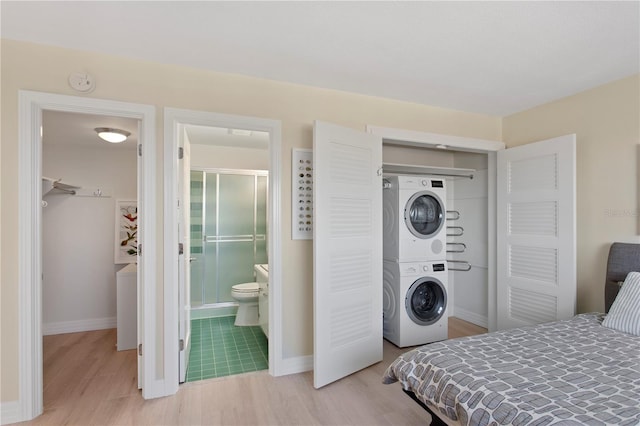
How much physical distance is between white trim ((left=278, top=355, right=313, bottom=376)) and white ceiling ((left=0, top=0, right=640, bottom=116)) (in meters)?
2.29

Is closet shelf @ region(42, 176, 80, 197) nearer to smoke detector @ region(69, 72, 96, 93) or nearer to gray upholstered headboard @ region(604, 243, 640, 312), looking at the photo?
smoke detector @ region(69, 72, 96, 93)

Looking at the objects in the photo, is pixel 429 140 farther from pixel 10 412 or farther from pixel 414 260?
pixel 10 412

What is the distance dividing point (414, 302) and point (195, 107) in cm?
268

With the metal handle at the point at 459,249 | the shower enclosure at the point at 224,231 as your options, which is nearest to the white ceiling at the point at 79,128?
the shower enclosure at the point at 224,231

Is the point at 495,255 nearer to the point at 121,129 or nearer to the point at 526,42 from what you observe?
→ the point at 526,42

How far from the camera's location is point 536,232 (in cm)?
304

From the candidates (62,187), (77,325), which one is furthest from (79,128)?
(77,325)

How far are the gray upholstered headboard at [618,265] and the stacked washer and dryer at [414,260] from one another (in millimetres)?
1277

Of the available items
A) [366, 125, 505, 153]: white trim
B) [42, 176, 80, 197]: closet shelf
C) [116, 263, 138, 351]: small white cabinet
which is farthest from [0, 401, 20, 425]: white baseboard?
[366, 125, 505, 153]: white trim

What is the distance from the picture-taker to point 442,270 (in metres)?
3.38

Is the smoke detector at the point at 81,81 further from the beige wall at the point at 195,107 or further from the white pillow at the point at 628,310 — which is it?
the white pillow at the point at 628,310

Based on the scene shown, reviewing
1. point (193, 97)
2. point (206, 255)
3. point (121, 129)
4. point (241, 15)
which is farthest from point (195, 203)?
point (241, 15)

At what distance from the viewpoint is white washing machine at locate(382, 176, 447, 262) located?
321 centimetres

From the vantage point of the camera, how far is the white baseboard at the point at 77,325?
3713 millimetres
